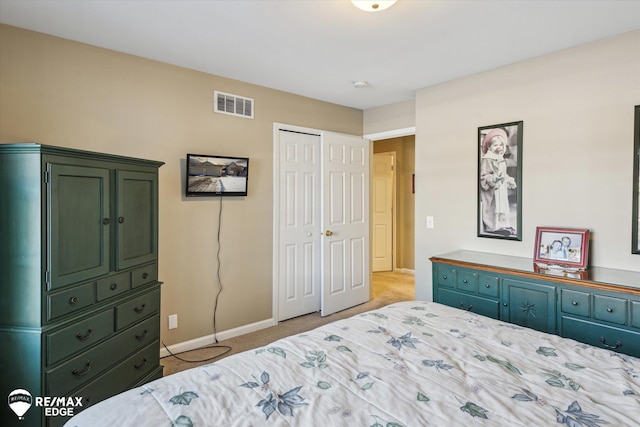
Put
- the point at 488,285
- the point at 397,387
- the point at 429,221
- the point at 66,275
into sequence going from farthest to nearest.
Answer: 1. the point at 429,221
2. the point at 488,285
3. the point at 66,275
4. the point at 397,387

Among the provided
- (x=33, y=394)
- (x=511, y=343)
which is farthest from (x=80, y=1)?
(x=511, y=343)

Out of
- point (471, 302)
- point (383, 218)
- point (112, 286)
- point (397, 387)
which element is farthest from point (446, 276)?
point (383, 218)

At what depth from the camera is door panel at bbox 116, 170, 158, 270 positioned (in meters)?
2.20

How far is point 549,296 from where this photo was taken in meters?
2.37

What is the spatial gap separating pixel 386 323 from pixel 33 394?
1.84 m

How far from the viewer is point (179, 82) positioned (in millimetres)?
3053

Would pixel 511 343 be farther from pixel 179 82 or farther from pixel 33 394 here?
pixel 179 82

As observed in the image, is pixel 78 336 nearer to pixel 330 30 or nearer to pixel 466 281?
pixel 330 30

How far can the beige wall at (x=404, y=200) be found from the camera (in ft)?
20.7

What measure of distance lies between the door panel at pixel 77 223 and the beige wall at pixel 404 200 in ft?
17.0

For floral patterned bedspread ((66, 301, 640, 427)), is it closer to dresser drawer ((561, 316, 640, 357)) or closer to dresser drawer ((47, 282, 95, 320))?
dresser drawer ((561, 316, 640, 357))

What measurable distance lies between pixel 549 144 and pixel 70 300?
350cm

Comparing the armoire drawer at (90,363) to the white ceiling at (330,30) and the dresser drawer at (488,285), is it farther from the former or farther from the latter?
the dresser drawer at (488,285)

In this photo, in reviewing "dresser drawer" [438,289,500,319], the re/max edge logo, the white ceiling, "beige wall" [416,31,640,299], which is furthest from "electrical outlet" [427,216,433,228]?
the re/max edge logo
